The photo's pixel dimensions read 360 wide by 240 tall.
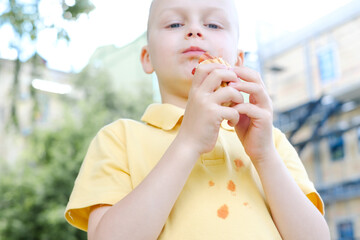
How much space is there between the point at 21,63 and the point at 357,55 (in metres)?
5.58

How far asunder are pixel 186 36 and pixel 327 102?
6.78 meters

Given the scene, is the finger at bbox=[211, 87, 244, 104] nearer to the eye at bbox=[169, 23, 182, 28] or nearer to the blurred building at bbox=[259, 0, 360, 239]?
the eye at bbox=[169, 23, 182, 28]

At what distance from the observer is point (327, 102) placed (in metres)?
7.11

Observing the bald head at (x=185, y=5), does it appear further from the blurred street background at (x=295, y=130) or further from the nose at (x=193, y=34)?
the blurred street background at (x=295, y=130)

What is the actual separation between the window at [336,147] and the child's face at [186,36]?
667 centimetres

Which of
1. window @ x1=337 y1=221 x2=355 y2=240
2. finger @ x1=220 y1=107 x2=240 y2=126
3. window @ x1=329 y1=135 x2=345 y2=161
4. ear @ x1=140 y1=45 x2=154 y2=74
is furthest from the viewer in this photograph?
window @ x1=329 y1=135 x2=345 y2=161

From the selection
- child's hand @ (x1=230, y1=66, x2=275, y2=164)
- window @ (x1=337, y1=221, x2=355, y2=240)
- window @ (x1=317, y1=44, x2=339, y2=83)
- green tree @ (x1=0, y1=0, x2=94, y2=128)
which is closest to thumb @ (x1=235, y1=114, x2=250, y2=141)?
child's hand @ (x1=230, y1=66, x2=275, y2=164)

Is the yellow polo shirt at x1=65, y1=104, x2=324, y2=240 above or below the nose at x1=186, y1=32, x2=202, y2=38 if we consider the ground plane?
below

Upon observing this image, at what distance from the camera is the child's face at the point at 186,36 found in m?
0.78

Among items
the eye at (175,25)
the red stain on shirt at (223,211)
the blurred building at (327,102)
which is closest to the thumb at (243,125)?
the red stain on shirt at (223,211)

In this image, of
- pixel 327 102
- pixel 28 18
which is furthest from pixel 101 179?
pixel 327 102

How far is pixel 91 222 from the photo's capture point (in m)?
0.68

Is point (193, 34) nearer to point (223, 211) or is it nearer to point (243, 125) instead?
point (243, 125)

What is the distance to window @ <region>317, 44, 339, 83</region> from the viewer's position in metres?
7.06
